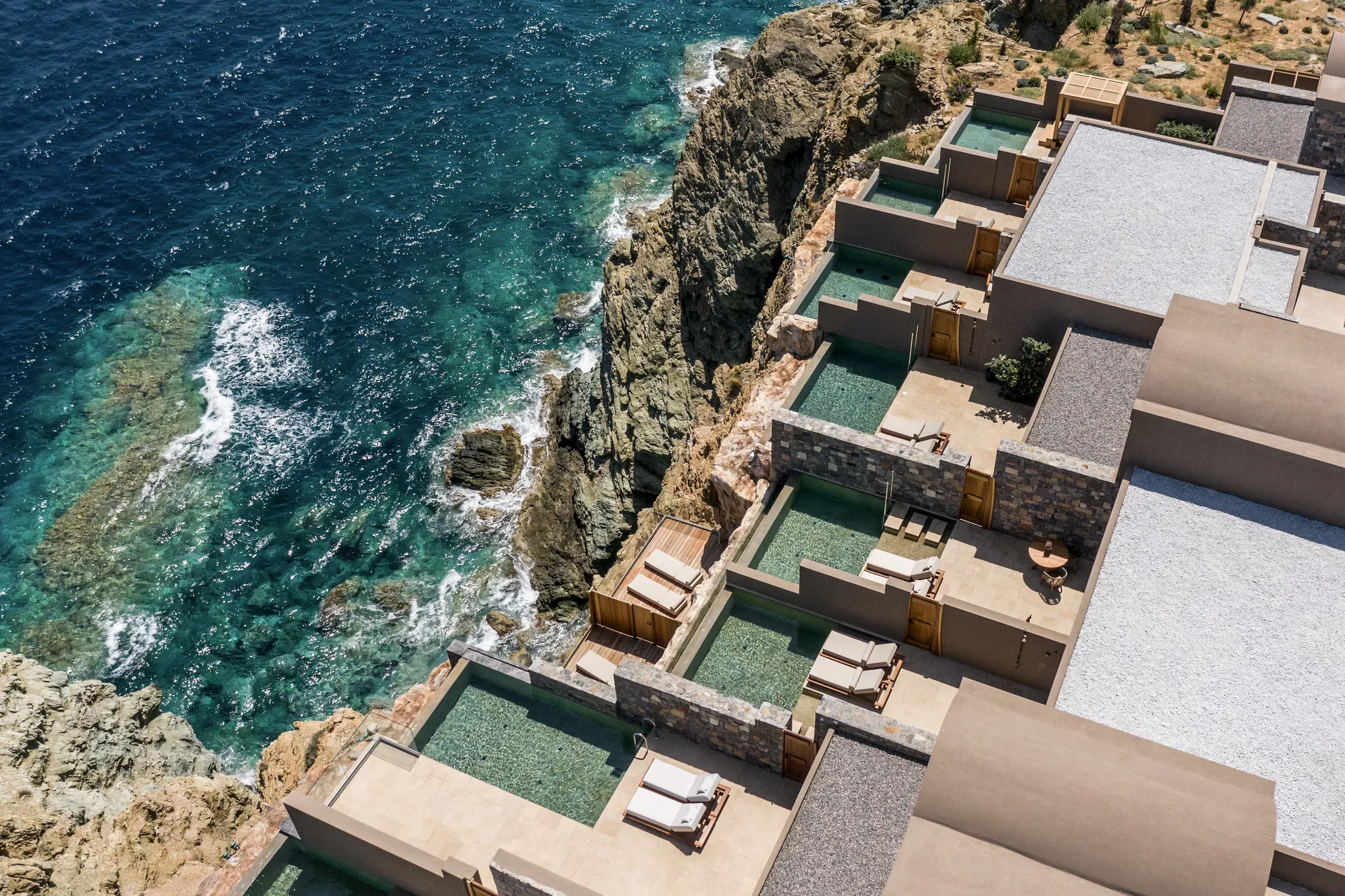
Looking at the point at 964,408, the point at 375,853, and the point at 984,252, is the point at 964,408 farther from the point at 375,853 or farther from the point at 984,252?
the point at 375,853

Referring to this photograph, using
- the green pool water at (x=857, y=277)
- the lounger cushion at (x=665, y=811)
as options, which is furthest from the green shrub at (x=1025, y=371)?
the lounger cushion at (x=665, y=811)

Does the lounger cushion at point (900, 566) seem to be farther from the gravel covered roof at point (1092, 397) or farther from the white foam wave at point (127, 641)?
the white foam wave at point (127, 641)

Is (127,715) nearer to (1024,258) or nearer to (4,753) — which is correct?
(4,753)

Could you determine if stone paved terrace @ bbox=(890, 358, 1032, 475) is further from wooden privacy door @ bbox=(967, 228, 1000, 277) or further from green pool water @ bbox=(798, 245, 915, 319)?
wooden privacy door @ bbox=(967, 228, 1000, 277)

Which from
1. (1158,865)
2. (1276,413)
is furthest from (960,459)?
(1158,865)

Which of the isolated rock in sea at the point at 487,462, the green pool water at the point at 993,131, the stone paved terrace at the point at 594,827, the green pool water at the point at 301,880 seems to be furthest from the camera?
the isolated rock in sea at the point at 487,462

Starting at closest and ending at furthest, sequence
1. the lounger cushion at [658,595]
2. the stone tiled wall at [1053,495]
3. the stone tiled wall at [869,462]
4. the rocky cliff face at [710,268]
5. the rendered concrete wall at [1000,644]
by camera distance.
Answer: the rendered concrete wall at [1000,644] < the stone tiled wall at [1053,495] < the stone tiled wall at [869,462] < the lounger cushion at [658,595] < the rocky cliff face at [710,268]

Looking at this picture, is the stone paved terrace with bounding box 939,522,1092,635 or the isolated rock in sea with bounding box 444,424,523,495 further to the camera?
the isolated rock in sea with bounding box 444,424,523,495

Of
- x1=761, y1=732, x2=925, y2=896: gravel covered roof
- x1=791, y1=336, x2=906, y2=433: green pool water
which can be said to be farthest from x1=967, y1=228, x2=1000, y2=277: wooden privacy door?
x1=761, y1=732, x2=925, y2=896: gravel covered roof
